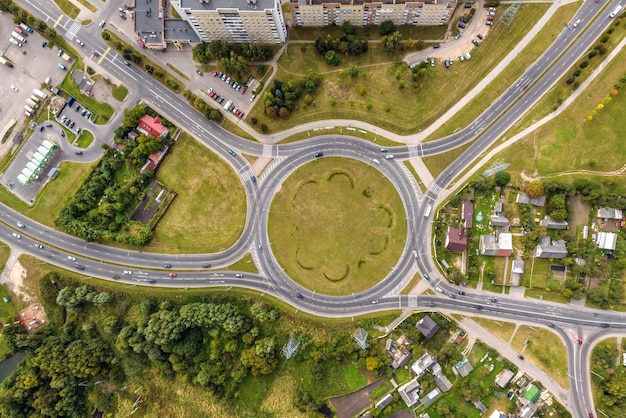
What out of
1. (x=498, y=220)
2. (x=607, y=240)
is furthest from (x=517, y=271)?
(x=607, y=240)

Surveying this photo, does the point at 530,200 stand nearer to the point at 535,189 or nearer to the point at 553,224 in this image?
the point at 535,189

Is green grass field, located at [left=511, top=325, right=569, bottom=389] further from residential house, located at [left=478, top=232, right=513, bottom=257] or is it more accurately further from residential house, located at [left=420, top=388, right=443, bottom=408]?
residential house, located at [left=420, top=388, right=443, bottom=408]

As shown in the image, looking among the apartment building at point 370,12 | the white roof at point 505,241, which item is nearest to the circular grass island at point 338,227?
the white roof at point 505,241

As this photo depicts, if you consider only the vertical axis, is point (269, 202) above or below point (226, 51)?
below

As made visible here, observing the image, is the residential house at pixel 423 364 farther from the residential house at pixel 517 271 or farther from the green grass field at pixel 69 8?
the green grass field at pixel 69 8

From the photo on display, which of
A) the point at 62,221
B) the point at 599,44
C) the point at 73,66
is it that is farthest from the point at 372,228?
the point at 73,66

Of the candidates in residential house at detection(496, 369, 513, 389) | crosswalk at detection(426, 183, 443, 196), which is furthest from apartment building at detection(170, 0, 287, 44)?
residential house at detection(496, 369, 513, 389)
